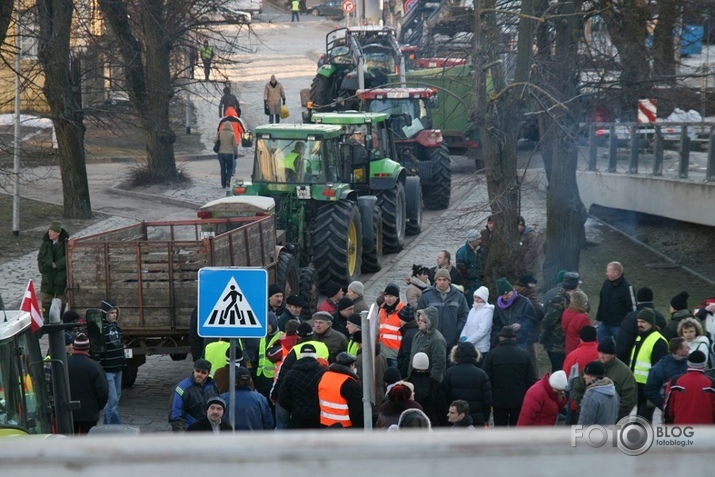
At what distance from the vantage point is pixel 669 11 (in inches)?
692

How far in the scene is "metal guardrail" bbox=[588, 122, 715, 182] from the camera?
1859 cm

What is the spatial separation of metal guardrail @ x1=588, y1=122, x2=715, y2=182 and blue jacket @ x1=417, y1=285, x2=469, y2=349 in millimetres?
7781

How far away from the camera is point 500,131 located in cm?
1578

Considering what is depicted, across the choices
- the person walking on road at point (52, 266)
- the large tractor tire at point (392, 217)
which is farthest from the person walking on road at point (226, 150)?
the person walking on road at point (52, 266)

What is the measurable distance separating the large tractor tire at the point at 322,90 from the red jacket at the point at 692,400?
81.7ft

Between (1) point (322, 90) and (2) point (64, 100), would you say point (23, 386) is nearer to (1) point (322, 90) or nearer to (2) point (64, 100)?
(2) point (64, 100)

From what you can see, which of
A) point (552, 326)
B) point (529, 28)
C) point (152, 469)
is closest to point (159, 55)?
point (529, 28)

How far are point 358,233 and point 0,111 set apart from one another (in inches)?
856

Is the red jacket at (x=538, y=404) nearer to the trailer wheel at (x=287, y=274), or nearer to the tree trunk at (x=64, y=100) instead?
the trailer wheel at (x=287, y=274)

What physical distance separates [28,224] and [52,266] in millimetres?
8992

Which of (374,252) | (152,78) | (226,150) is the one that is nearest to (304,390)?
(374,252)

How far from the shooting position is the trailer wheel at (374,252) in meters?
19.0

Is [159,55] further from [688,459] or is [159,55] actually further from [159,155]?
[688,459]

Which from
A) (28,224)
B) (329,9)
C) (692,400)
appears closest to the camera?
(692,400)
